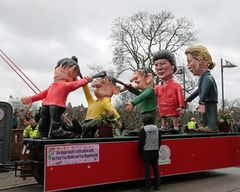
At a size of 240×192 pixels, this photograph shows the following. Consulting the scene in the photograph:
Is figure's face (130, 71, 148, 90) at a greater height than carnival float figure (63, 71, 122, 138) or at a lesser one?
greater

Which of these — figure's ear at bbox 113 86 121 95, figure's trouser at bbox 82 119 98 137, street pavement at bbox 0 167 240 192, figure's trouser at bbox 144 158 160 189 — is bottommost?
street pavement at bbox 0 167 240 192

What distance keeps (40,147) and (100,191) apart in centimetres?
177

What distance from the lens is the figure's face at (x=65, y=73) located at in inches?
297

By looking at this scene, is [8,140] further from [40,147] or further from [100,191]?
[100,191]

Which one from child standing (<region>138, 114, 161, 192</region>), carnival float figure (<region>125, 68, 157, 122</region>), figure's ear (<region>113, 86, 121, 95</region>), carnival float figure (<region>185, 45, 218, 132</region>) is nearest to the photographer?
child standing (<region>138, 114, 161, 192</region>)

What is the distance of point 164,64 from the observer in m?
9.17

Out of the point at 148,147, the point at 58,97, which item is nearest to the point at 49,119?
the point at 58,97

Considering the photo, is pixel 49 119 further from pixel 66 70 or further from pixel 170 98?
pixel 170 98

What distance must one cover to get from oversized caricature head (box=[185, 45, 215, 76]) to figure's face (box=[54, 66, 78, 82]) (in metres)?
3.28

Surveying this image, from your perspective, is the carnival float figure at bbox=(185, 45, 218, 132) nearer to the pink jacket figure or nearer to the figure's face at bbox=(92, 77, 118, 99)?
the pink jacket figure

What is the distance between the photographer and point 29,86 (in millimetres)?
8305

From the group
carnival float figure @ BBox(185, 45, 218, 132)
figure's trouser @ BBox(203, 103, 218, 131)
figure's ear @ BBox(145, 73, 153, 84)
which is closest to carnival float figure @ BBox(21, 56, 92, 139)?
figure's ear @ BBox(145, 73, 153, 84)

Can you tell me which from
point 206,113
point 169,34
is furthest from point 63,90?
point 169,34

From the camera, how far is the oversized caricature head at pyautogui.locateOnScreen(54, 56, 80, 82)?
756 cm
